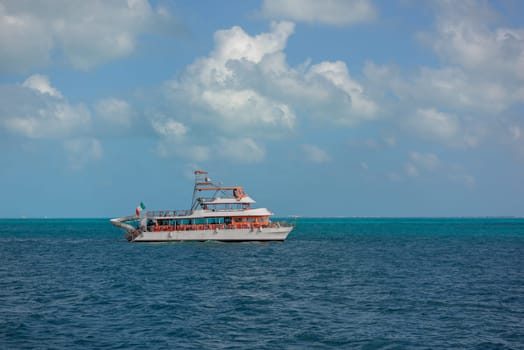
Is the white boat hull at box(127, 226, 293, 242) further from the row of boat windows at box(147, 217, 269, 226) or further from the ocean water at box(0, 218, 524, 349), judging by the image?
the ocean water at box(0, 218, 524, 349)

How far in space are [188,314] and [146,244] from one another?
52.6m

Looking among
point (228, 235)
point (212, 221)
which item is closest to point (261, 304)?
point (228, 235)

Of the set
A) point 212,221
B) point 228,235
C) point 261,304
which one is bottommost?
point 261,304

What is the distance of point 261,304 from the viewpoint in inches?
1300

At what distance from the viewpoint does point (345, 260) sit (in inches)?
2320

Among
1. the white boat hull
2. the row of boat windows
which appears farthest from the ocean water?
the row of boat windows

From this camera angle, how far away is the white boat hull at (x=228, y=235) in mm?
73812

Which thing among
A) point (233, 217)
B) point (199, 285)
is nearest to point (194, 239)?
point (233, 217)

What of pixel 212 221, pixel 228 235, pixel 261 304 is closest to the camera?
pixel 261 304

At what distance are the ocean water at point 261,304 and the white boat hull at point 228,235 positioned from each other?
595 inches

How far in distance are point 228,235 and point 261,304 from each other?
1629 inches

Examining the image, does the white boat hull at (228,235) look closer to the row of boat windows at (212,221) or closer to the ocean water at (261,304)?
the row of boat windows at (212,221)

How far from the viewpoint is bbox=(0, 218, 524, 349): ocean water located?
24.6m

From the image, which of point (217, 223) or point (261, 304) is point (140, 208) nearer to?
point (217, 223)
